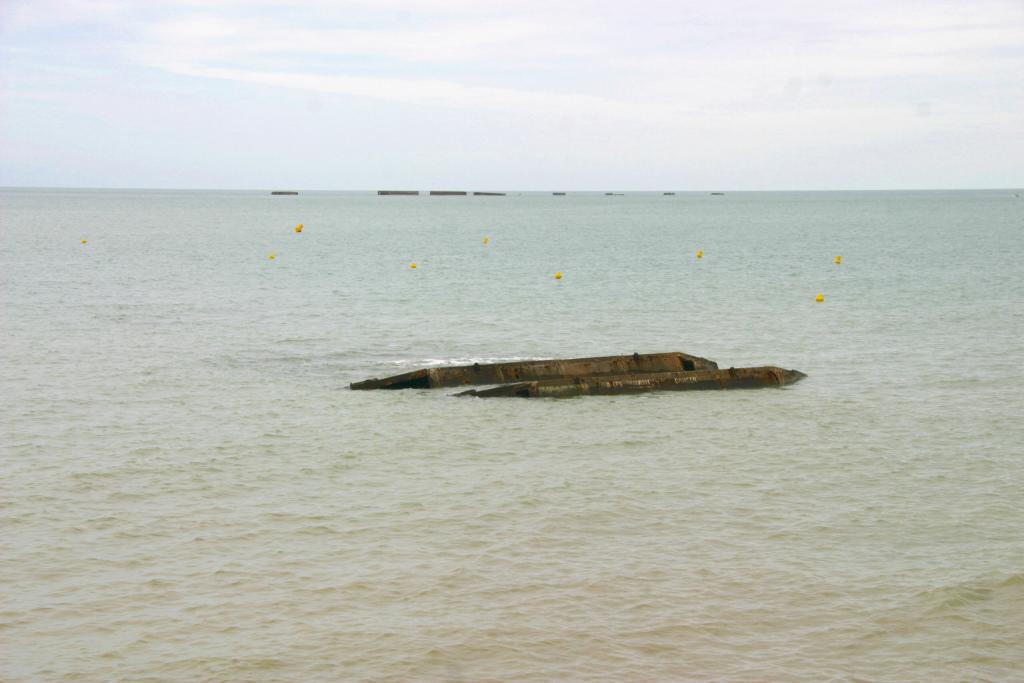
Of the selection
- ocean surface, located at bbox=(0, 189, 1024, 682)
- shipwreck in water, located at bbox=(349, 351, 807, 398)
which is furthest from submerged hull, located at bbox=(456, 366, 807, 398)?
ocean surface, located at bbox=(0, 189, 1024, 682)

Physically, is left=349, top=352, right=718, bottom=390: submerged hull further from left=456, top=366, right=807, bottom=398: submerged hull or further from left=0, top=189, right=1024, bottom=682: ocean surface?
left=0, top=189, right=1024, bottom=682: ocean surface

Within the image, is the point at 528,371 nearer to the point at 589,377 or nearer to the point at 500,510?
the point at 589,377

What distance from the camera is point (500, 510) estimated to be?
15453 millimetres

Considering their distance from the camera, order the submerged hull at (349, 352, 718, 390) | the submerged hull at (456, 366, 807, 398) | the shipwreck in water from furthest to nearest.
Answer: the submerged hull at (349, 352, 718, 390), the shipwreck in water, the submerged hull at (456, 366, 807, 398)

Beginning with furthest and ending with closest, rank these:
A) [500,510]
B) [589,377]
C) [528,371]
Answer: [528,371], [589,377], [500,510]

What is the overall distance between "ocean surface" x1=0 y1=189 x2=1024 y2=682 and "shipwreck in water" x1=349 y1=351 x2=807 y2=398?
46 centimetres

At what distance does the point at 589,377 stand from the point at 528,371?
1485 millimetres

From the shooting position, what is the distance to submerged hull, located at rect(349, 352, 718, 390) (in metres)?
24.9

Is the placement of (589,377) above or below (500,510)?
above

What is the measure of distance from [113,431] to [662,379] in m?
11.7

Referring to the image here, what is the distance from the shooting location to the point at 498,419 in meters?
21.8

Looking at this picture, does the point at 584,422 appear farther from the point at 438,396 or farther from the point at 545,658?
the point at 545,658

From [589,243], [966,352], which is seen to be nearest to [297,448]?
[966,352]

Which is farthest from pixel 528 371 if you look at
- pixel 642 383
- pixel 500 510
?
pixel 500 510
